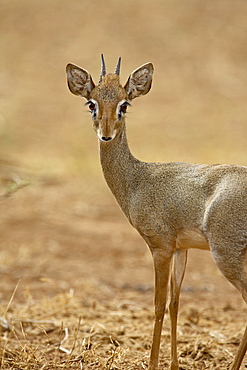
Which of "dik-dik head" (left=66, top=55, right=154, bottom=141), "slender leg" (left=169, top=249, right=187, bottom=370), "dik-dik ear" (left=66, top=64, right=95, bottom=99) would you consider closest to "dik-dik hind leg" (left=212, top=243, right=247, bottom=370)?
"slender leg" (left=169, top=249, right=187, bottom=370)

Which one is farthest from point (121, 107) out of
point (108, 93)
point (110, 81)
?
point (110, 81)

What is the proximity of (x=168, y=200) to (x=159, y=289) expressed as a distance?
704 mm

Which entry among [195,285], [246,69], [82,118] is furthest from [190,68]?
[195,285]

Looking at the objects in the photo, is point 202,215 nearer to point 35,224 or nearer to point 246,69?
point 35,224

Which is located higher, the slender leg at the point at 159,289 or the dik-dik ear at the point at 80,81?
the dik-dik ear at the point at 80,81

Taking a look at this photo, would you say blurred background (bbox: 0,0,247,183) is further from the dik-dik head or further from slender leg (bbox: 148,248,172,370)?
slender leg (bbox: 148,248,172,370)

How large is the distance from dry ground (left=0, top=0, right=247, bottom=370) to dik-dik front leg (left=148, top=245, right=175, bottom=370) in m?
0.34

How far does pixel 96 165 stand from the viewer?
1396 cm

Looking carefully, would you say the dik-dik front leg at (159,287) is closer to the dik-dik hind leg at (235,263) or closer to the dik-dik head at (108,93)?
the dik-dik hind leg at (235,263)

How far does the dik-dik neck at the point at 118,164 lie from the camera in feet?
17.6

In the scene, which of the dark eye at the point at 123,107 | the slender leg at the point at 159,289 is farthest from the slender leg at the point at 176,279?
the dark eye at the point at 123,107

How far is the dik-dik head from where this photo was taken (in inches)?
194

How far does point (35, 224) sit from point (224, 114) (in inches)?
387

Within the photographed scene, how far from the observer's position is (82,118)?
60.4 feet
